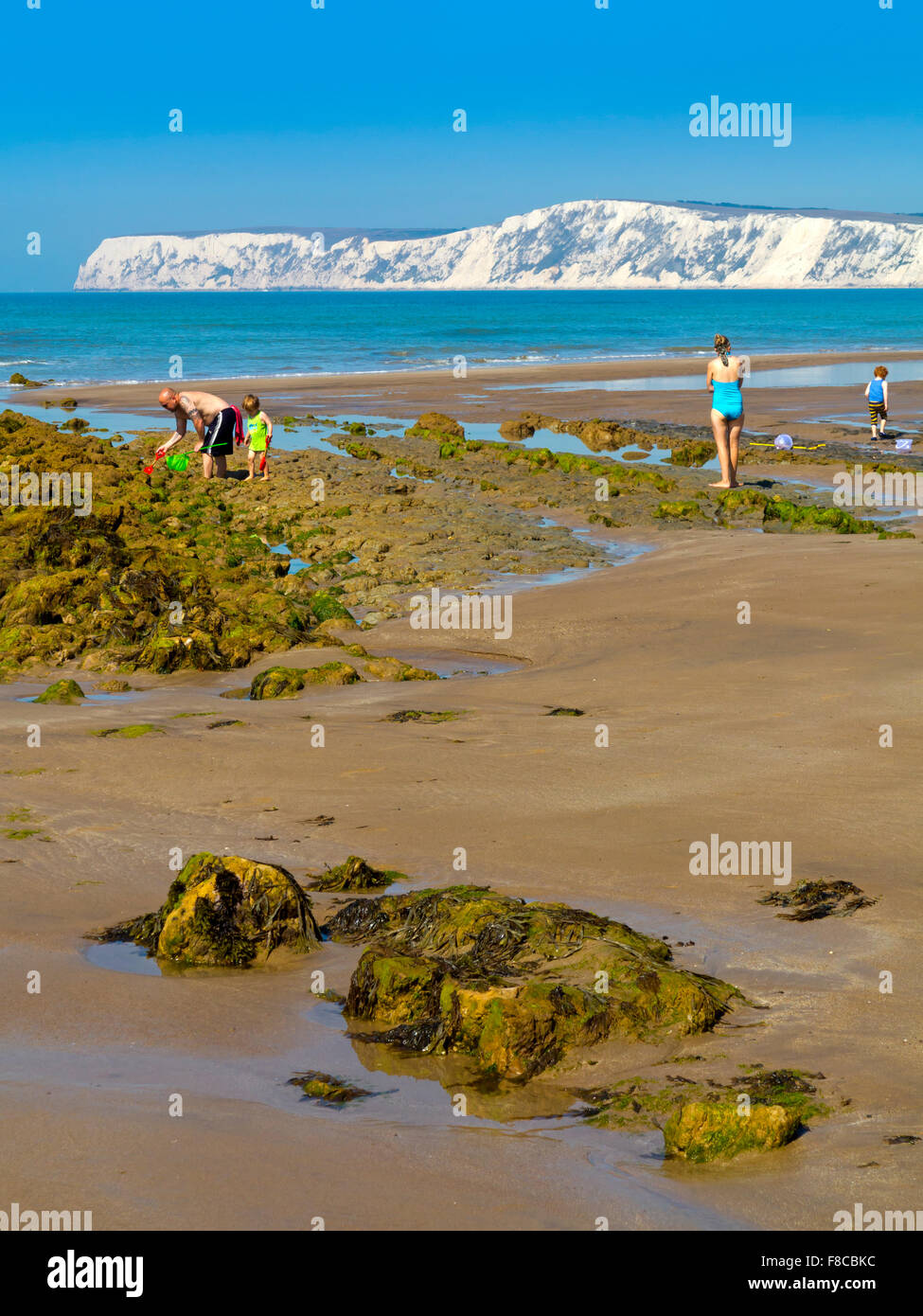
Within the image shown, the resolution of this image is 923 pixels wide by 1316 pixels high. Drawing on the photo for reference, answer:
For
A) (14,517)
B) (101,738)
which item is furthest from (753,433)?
(101,738)

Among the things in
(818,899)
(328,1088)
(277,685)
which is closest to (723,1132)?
(328,1088)

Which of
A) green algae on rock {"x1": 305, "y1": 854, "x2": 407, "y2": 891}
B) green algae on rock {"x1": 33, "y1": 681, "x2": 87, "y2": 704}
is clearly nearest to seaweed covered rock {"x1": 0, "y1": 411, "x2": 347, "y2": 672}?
green algae on rock {"x1": 33, "y1": 681, "x2": 87, "y2": 704}

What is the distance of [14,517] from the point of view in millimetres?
14344

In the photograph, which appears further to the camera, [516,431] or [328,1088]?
[516,431]

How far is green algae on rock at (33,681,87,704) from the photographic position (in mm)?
8711

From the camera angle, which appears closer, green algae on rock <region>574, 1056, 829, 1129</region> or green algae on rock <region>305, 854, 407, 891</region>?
green algae on rock <region>574, 1056, 829, 1129</region>

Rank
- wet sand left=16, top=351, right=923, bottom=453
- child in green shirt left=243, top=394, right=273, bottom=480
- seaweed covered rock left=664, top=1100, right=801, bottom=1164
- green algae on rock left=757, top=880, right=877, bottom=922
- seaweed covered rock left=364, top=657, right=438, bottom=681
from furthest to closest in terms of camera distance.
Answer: wet sand left=16, top=351, right=923, bottom=453, child in green shirt left=243, top=394, right=273, bottom=480, seaweed covered rock left=364, top=657, right=438, bottom=681, green algae on rock left=757, top=880, right=877, bottom=922, seaweed covered rock left=664, top=1100, right=801, bottom=1164

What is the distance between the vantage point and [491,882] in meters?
5.33

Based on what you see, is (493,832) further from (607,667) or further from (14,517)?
(14,517)

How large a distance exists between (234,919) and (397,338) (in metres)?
66.8

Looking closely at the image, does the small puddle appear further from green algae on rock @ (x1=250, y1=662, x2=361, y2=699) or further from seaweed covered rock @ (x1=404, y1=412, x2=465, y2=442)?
seaweed covered rock @ (x1=404, y1=412, x2=465, y2=442)

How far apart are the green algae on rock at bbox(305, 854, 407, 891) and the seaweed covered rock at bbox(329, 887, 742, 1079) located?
0.60 metres

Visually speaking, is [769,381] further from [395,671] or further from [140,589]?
[395,671]

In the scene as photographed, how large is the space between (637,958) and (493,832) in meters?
1.75
